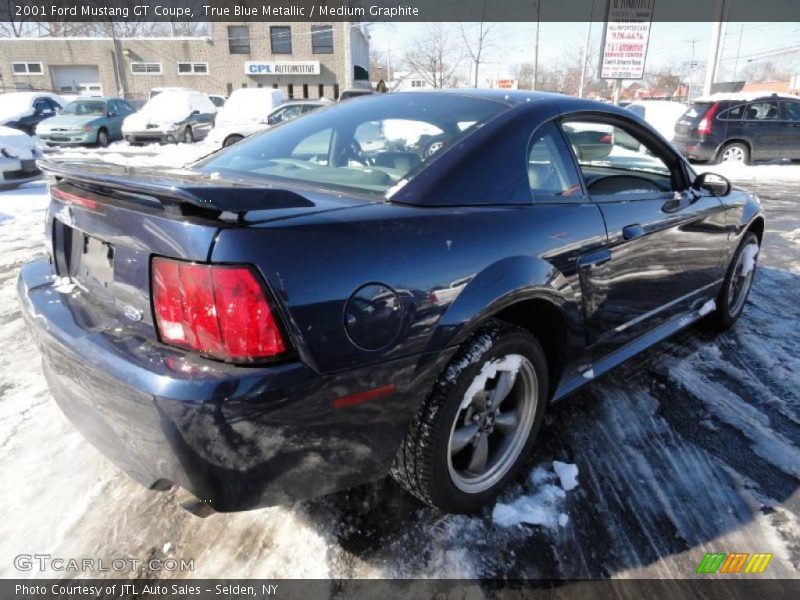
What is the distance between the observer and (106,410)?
1.66m

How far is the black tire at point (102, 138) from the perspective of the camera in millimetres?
16625

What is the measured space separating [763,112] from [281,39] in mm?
36214

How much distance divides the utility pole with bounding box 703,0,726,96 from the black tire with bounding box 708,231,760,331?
53.9 feet

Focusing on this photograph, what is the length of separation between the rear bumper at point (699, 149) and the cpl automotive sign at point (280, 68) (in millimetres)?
33356

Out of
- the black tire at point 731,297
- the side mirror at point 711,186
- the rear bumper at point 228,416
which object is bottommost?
the black tire at point 731,297

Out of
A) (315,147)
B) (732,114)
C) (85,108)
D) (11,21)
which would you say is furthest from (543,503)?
(11,21)

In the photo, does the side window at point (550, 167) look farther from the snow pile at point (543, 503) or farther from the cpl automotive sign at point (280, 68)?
the cpl automotive sign at point (280, 68)

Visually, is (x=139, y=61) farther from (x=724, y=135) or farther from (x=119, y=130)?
(x=724, y=135)

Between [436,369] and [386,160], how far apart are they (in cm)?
94

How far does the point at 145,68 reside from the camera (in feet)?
139

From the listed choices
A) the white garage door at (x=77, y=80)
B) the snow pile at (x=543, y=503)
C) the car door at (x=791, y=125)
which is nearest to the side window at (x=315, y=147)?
the snow pile at (x=543, y=503)

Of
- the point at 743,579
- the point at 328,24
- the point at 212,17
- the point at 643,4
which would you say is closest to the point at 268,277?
the point at 743,579

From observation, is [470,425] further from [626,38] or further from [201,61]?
[201,61]

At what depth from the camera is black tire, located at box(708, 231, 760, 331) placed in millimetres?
3750
